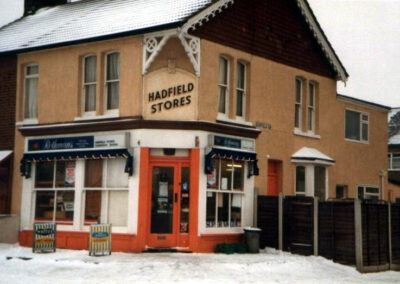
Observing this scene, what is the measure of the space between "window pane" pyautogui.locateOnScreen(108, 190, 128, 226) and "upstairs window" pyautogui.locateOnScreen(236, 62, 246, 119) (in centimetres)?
504

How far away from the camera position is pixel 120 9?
2355cm

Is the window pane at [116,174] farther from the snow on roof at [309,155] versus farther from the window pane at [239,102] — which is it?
the snow on roof at [309,155]

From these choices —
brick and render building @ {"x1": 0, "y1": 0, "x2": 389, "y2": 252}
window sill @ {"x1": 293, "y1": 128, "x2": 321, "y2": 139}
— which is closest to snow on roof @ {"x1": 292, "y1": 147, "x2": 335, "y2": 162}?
brick and render building @ {"x1": 0, "y1": 0, "x2": 389, "y2": 252}

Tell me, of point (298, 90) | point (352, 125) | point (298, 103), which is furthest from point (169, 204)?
point (352, 125)

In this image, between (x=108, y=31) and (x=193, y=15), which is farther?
(x=108, y=31)

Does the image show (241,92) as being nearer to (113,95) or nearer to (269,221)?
(113,95)

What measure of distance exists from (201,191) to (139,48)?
4.94 metres

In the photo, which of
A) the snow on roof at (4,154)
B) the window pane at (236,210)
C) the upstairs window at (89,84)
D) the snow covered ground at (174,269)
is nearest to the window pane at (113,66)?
the upstairs window at (89,84)

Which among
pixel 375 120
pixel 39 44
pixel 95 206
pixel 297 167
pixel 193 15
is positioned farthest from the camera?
pixel 375 120

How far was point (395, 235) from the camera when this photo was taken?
21.3 meters

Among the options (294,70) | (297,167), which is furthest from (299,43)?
(297,167)

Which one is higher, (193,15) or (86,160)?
(193,15)

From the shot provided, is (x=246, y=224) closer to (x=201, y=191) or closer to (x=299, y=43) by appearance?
(x=201, y=191)

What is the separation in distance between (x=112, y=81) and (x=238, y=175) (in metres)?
5.28
